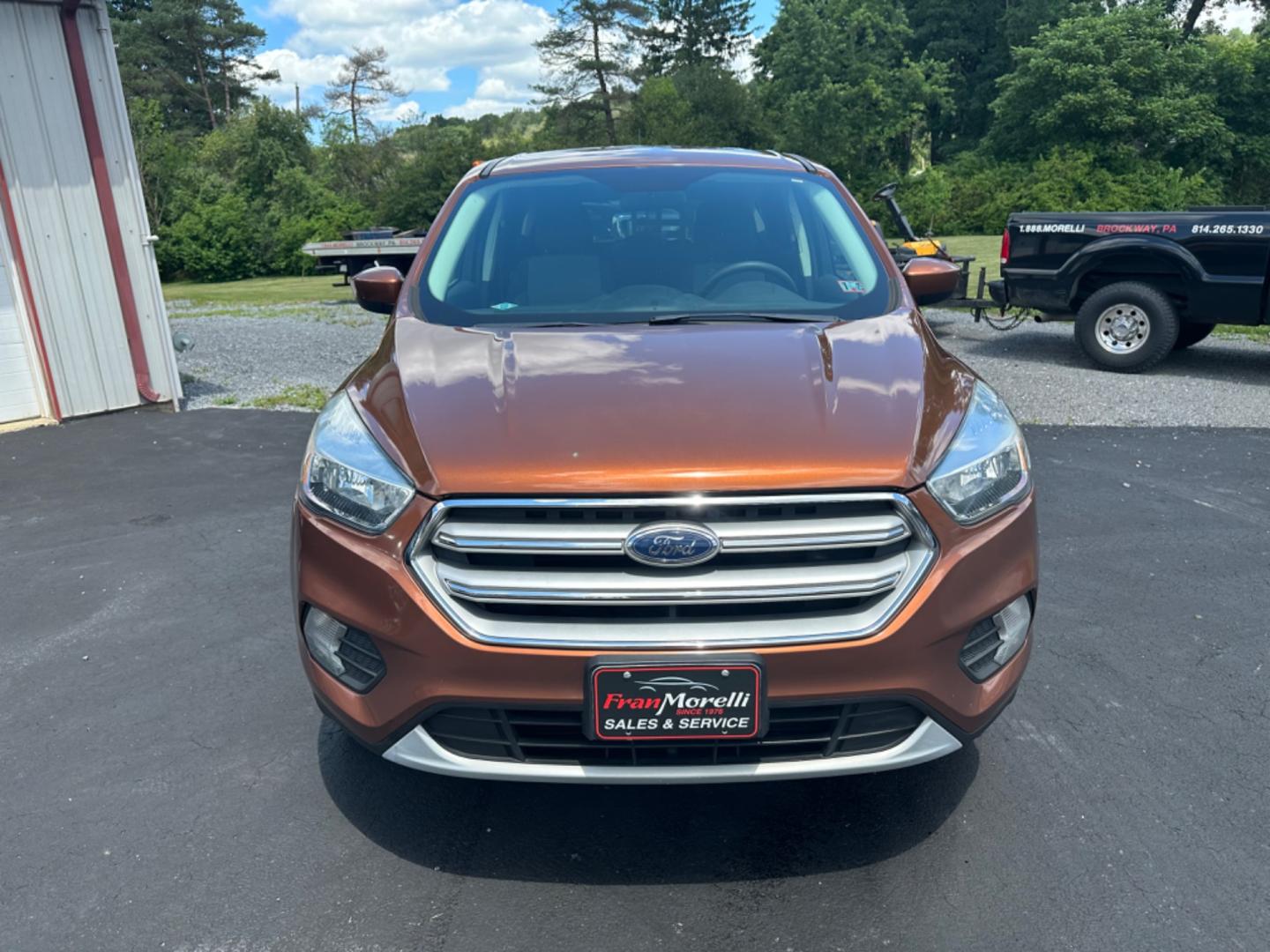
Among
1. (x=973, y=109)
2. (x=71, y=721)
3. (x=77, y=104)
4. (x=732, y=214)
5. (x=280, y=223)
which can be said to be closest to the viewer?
(x=71, y=721)

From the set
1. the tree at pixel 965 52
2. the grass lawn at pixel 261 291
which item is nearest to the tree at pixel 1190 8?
the tree at pixel 965 52

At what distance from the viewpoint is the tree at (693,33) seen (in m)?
52.0

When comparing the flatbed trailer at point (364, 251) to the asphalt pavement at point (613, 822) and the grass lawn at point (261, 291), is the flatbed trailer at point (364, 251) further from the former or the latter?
the asphalt pavement at point (613, 822)

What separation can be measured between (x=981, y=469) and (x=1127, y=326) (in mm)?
7886

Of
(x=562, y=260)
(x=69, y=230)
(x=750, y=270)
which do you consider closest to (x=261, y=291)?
(x=69, y=230)

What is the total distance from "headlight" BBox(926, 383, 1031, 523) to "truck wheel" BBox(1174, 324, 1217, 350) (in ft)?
27.0

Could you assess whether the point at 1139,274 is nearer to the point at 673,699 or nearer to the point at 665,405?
the point at 665,405

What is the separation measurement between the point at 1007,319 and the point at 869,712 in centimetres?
1184

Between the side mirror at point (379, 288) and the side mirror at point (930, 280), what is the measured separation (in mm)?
1892

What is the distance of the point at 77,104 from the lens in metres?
7.54

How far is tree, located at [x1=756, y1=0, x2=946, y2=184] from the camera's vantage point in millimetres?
43312

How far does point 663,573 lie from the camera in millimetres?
2166

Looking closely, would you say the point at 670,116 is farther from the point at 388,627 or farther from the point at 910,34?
the point at 388,627

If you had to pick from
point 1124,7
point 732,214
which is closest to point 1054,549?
point 732,214
